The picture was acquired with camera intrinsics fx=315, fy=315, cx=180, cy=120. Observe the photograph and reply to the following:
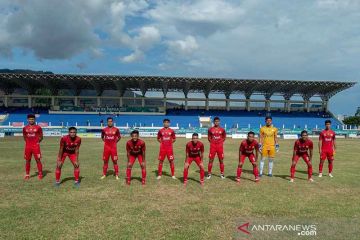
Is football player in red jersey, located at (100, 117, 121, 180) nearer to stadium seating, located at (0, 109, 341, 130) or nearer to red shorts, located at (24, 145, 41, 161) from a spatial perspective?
red shorts, located at (24, 145, 41, 161)

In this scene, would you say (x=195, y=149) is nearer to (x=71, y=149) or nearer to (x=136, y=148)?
(x=136, y=148)

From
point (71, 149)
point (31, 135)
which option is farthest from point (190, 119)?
point (71, 149)

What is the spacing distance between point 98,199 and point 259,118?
5839 cm

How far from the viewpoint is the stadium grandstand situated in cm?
6041

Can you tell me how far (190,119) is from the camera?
209 ft

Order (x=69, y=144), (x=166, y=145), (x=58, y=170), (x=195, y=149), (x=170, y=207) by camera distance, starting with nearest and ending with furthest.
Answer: (x=170, y=207) → (x=58, y=170) → (x=69, y=144) → (x=195, y=149) → (x=166, y=145)

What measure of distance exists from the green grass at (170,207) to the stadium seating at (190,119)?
4641cm

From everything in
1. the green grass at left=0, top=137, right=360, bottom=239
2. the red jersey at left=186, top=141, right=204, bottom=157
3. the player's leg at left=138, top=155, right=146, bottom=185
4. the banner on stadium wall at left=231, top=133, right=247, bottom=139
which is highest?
the red jersey at left=186, top=141, right=204, bottom=157

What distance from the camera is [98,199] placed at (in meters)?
9.23

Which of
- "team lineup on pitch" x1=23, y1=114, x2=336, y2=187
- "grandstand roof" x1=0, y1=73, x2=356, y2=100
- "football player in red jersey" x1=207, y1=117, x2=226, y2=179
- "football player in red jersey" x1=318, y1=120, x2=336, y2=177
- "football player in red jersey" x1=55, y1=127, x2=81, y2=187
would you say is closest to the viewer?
"football player in red jersey" x1=55, y1=127, x2=81, y2=187

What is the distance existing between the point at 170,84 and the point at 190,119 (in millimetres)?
8135

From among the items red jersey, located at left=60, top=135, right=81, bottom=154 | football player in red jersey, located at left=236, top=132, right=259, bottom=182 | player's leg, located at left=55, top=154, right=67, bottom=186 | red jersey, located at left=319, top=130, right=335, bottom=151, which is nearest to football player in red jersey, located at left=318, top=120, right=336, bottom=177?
red jersey, located at left=319, top=130, right=335, bottom=151

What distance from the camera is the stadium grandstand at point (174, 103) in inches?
2378

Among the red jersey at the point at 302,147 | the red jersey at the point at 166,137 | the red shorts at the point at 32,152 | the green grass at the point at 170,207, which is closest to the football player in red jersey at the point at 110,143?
the green grass at the point at 170,207
